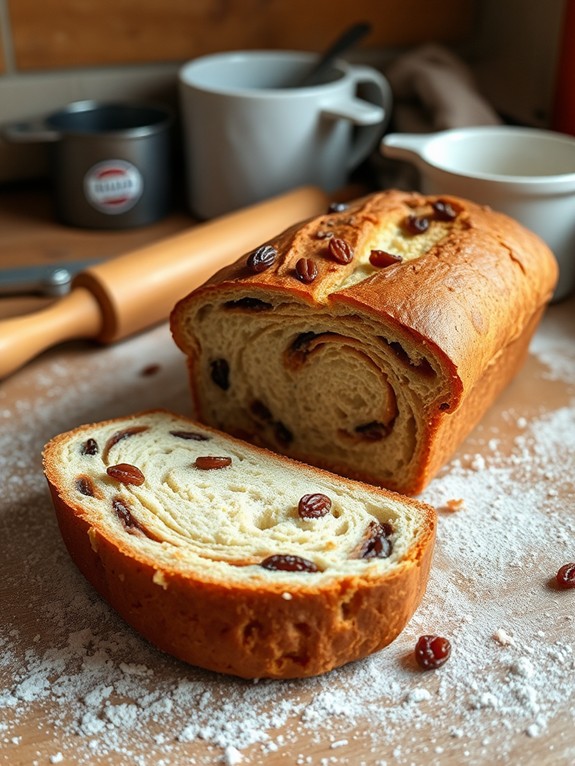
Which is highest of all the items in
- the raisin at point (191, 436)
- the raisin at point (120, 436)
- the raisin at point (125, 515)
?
the raisin at point (125, 515)

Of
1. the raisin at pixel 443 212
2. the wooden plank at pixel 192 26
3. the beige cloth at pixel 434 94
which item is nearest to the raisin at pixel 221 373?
the raisin at pixel 443 212

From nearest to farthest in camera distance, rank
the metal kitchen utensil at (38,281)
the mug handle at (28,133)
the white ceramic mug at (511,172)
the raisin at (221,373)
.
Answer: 1. the raisin at (221,373)
2. the white ceramic mug at (511,172)
3. the metal kitchen utensil at (38,281)
4. the mug handle at (28,133)

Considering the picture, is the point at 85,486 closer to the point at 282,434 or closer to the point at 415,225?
the point at 282,434

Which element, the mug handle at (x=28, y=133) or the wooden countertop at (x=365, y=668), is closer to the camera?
the wooden countertop at (x=365, y=668)

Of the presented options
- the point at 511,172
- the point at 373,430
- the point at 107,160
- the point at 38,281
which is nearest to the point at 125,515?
the point at 373,430

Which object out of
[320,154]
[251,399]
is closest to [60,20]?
[320,154]

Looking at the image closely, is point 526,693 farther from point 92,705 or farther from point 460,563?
point 92,705

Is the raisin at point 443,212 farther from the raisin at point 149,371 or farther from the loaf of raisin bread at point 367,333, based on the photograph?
the raisin at point 149,371
